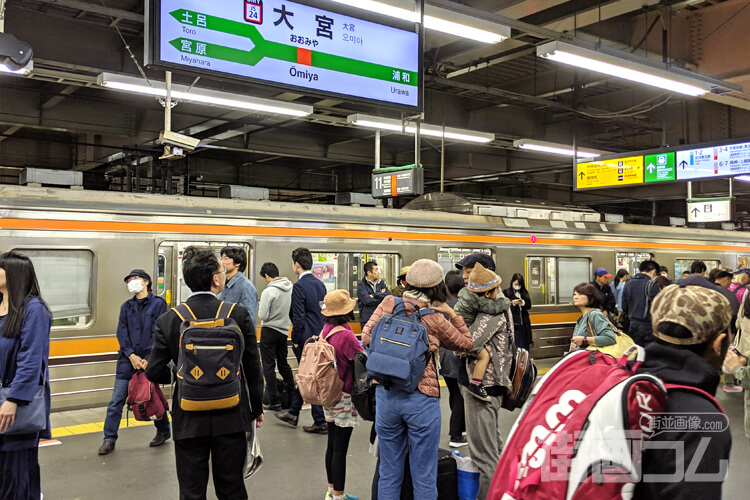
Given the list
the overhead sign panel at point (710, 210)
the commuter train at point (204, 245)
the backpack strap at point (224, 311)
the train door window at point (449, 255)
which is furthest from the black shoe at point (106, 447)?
the overhead sign panel at point (710, 210)

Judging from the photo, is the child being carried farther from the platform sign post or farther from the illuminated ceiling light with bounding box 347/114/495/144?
the illuminated ceiling light with bounding box 347/114/495/144

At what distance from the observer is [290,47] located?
437cm

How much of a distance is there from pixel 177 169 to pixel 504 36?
13.1 meters

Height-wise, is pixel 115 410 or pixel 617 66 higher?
pixel 617 66

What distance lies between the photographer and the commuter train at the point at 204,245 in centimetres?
666

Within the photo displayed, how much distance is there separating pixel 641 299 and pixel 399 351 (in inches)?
226

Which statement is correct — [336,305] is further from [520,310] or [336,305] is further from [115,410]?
[520,310]

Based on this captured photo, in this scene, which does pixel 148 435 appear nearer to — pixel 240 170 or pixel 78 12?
pixel 78 12

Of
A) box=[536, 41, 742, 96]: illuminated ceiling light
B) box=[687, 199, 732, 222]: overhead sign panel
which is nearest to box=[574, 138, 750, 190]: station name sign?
box=[536, 41, 742, 96]: illuminated ceiling light

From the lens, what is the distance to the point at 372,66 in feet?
15.6

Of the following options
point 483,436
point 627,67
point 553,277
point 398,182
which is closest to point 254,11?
point 483,436

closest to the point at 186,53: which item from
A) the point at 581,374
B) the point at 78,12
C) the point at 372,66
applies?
the point at 372,66

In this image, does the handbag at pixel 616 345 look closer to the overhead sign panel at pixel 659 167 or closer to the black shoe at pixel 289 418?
the black shoe at pixel 289 418

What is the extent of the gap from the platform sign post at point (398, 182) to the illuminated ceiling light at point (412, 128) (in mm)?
674
